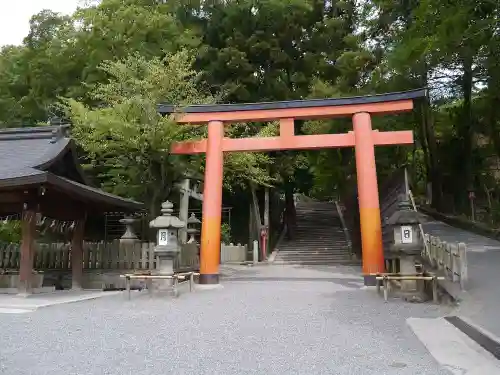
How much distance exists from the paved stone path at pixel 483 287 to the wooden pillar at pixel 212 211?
6.68 m

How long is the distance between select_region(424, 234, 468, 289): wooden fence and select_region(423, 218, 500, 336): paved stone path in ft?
0.94

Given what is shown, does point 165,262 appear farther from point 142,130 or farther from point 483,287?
point 483,287

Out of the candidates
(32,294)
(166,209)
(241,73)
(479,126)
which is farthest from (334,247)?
(32,294)

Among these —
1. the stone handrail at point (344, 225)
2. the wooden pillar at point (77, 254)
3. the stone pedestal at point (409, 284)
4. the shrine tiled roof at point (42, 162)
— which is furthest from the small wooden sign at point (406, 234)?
the stone handrail at point (344, 225)

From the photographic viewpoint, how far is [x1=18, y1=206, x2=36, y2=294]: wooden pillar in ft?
35.0

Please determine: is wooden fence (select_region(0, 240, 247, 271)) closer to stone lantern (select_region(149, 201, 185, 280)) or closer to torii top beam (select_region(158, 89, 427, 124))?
stone lantern (select_region(149, 201, 185, 280))

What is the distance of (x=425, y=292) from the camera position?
10367 mm

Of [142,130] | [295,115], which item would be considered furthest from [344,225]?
[142,130]

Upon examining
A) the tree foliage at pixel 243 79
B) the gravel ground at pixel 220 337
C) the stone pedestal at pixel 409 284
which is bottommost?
the gravel ground at pixel 220 337

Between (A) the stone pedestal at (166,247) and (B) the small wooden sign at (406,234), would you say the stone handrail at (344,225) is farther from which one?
(A) the stone pedestal at (166,247)

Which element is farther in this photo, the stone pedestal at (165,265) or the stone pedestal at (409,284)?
the stone pedestal at (165,265)

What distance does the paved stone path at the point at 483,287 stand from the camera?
→ 669 cm

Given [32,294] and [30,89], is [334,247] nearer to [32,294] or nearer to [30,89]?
[32,294]

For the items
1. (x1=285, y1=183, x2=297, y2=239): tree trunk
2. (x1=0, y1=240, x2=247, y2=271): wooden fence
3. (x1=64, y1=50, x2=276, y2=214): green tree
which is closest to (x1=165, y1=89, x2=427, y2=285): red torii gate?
(x1=64, y1=50, x2=276, y2=214): green tree
